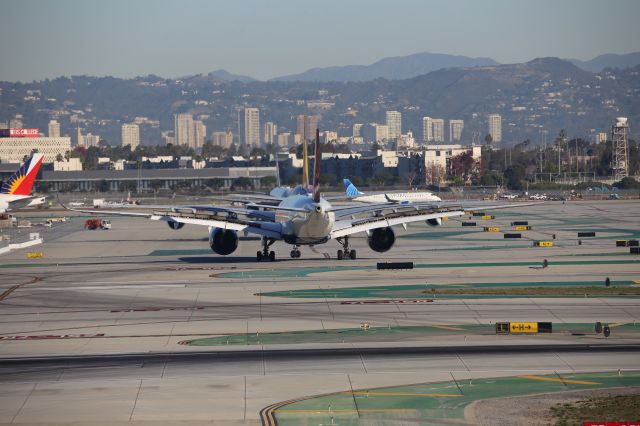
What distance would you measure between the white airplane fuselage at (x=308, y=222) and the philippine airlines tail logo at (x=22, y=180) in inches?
2514

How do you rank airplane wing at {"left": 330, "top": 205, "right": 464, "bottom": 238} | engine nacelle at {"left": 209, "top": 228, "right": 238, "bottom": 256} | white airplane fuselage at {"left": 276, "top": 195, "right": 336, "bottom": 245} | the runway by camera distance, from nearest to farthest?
the runway
white airplane fuselage at {"left": 276, "top": 195, "right": 336, "bottom": 245}
airplane wing at {"left": 330, "top": 205, "right": 464, "bottom": 238}
engine nacelle at {"left": 209, "top": 228, "right": 238, "bottom": 256}

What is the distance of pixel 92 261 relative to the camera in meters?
79.6

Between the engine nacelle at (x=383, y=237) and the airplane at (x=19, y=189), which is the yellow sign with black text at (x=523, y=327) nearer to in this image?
the engine nacelle at (x=383, y=237)

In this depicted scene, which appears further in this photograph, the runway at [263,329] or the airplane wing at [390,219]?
the airplane wing at [390,219]

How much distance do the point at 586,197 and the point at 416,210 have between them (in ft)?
411

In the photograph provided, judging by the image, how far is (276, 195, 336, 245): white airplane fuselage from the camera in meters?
66.8

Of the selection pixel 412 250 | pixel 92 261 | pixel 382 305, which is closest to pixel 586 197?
pixel 412 250

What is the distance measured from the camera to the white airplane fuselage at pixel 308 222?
219 feet

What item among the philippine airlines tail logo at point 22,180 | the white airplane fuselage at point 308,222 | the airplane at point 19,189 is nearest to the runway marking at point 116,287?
the white airplane fuselage at point 308,222

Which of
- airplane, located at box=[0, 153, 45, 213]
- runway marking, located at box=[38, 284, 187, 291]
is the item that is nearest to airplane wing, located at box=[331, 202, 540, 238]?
runway marking, located at box=[38, 284, 187, 291]

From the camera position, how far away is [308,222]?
6744 cm

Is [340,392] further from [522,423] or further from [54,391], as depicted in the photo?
[54,391]

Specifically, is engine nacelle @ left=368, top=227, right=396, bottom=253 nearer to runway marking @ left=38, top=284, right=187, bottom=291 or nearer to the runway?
the runway

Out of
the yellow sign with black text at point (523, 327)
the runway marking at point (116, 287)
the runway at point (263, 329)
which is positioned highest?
the yellow sign with black text at point (523, 327)
